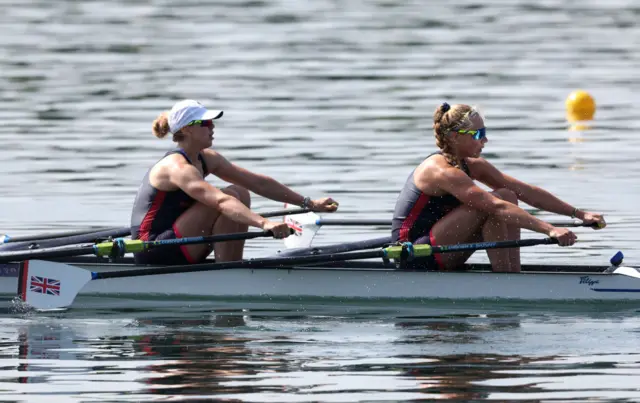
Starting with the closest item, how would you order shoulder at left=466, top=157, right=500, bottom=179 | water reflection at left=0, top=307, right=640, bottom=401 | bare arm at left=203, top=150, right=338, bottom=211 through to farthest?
water reflection at left=0, top=307, right=640, bottom=401 → shoulder at left=466, top=157, right=500, bottom=179 → bare arm at left=203, top=150, right=338, bottom=211

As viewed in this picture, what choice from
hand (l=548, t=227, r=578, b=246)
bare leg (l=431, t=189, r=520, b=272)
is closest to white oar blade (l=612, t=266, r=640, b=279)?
hand (l=548, t=227, r=578, b=246)

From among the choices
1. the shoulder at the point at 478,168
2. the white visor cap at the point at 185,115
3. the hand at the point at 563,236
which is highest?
the white visor cap at the point at 185,115

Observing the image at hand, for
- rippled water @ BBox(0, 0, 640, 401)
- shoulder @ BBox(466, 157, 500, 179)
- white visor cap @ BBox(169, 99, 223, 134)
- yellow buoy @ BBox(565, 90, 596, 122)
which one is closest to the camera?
rippled water @ BBox(0, 0, 640, 401)

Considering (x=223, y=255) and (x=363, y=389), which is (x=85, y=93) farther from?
(x=363, y=389)

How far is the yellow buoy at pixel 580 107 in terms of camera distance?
83.3 ft

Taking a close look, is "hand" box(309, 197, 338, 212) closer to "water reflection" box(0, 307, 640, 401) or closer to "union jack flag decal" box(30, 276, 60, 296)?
"water reflection" box(0, 307, 640, 401)

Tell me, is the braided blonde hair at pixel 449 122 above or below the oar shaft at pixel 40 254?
above

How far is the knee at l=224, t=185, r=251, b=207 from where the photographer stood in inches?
483

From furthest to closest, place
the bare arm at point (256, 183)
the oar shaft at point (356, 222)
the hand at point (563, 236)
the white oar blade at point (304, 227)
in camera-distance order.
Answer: the white oar blade at point (304, 227) < the oar shaft at point (356, 222) < the bare arm at point (256, 183) < the hand at point (563, 236)

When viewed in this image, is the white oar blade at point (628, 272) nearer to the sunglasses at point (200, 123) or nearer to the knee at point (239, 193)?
the knee at point (239, 193)

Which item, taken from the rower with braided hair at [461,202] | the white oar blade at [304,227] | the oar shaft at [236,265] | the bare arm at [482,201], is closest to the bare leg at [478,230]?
the rower with braided hair at [461,202]

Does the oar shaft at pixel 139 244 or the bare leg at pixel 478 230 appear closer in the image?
the bare leg at pixel 478 230

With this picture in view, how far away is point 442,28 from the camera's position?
40.6 metres

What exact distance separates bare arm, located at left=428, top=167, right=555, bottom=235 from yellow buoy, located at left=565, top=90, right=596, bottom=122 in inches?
545
